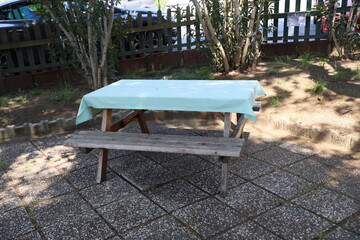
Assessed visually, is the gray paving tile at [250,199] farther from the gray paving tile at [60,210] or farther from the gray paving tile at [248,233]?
the gray paving tile at [60,210]

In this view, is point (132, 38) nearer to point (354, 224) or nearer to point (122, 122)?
point (122, 122)

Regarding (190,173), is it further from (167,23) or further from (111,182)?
(167,23)

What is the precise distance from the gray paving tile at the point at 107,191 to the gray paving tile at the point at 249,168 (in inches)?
43.7

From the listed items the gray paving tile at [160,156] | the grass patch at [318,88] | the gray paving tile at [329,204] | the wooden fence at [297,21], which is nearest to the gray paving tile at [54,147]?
the gray paving tile at [160,156]

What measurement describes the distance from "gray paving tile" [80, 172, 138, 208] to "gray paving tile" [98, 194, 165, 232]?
94mm

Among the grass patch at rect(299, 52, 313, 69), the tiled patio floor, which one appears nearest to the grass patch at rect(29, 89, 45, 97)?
the tiled patio floor

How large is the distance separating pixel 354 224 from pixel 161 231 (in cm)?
151

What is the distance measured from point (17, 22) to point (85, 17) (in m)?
2.33

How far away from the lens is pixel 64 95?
20.3 ft

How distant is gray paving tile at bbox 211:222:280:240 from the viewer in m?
2.68

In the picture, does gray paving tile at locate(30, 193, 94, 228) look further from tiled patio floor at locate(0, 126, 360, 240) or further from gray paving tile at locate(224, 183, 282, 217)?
gray paving tile at locate(224, 183, 282, 217)

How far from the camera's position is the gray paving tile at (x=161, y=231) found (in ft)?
8.97

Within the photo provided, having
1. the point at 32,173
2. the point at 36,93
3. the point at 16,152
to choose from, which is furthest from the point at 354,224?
the point at 36,93

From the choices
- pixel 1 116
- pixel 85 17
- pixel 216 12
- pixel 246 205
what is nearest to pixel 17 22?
pixel 85 17
